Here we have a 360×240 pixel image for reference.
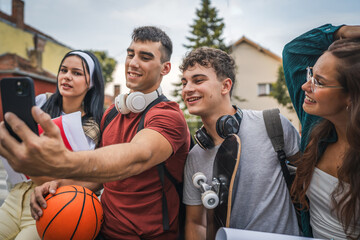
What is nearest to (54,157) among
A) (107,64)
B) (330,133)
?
(330,133)

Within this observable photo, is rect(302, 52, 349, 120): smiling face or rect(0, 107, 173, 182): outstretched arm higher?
Answer: rect(302, 52, 349, 120): smiling face

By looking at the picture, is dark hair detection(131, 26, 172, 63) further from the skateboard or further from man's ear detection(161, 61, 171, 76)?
the skateboard

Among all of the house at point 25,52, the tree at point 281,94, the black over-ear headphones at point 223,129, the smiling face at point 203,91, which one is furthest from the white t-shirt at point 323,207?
the tree at point 281,94

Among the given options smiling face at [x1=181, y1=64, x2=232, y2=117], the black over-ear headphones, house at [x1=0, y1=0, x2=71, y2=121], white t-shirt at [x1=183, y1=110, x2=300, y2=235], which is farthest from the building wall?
white t-shirt at [x1=183, y1=110, x2=300, y2=235]

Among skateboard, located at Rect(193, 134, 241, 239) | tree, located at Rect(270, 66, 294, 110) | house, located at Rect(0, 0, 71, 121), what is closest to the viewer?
skateboard, located at Rect(193, 134, 241, 239)

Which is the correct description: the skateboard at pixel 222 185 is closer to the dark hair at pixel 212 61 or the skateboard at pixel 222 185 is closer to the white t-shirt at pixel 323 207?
the white t-shirt at pixel 323 207

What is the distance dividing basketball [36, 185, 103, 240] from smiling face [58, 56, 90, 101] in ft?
3.62

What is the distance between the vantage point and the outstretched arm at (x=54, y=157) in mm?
1073

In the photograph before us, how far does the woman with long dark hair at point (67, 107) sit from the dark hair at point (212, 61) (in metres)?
1.03

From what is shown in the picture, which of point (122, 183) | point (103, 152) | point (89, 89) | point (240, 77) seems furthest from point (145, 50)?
point (240, 77)

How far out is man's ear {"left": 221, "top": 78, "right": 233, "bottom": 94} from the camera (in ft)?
8.65

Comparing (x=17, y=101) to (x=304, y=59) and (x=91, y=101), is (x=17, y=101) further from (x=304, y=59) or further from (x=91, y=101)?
(x=304, y=59)

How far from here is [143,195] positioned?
218 centimetres

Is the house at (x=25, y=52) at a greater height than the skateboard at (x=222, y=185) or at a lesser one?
greater
